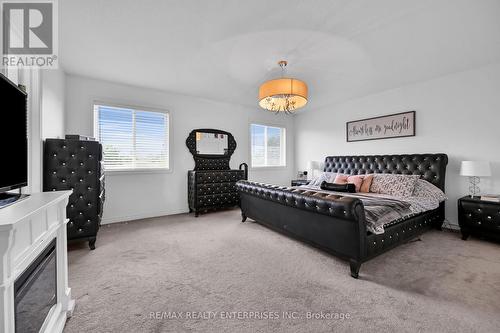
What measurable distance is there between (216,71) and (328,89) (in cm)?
224

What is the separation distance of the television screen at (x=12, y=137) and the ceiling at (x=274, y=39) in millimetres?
1261

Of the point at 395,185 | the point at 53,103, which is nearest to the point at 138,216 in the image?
the point at 53,103

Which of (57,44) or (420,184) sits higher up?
(57,44)

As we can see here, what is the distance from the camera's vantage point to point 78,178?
2.65m

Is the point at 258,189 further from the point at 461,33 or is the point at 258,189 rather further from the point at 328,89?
the point at 461,33

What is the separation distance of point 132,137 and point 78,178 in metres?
1.60

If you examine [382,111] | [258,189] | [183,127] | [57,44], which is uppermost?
[57,44]

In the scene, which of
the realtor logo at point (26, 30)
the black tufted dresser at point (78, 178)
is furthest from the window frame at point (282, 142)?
the realtor logo at point (26, 30)

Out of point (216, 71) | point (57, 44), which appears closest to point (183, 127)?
point (216, 71)

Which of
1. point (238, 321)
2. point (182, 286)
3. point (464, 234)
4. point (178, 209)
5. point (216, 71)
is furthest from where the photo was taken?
point (178, 209)

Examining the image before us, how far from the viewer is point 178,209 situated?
454 cm

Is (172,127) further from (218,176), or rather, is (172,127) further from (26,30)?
(26,30)

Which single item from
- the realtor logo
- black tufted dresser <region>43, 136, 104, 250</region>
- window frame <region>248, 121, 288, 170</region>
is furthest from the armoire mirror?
the realtor logo

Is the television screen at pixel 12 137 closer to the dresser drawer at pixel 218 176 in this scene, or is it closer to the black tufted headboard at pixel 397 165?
the dresser drawer at pixel 218 176
